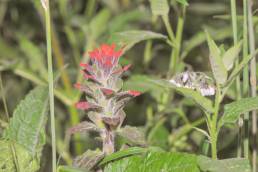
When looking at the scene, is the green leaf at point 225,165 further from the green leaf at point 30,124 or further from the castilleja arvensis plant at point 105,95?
the green leaf at point 30,124

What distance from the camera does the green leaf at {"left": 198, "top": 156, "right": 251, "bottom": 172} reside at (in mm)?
978

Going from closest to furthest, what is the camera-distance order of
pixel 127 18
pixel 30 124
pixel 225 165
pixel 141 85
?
1. pixel 225 165
2. pixel 30 124
3. pixel 141 85
4. pixel 127 18

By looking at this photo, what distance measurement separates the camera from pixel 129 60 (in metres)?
2.18

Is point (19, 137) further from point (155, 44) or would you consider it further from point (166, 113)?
point (155, 44)

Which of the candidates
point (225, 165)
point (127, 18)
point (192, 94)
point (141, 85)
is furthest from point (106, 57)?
point (127, 18)

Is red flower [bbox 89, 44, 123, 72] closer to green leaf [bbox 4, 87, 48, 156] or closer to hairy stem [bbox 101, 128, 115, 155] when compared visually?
hairy stem [bbox 101, 128, 115, 155]

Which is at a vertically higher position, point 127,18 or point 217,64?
point 127,18

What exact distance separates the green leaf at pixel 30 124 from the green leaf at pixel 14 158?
0.22 feet

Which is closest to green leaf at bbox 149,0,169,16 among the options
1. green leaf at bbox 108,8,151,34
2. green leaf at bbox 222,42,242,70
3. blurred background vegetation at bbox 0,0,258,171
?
blurred background vegetation at bbox 0,0,258,171

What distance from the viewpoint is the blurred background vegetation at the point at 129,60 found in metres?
1.64

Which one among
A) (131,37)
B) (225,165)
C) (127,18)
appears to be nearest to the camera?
(225,165)

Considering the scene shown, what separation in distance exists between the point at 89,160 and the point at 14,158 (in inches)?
5.5

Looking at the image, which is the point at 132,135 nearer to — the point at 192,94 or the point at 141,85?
the point at 192,94

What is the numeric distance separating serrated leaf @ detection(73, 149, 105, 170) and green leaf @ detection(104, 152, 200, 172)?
32 mm
